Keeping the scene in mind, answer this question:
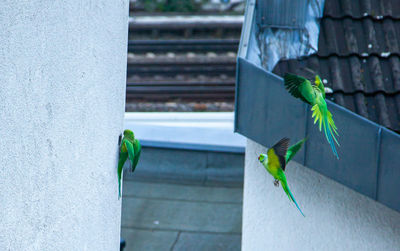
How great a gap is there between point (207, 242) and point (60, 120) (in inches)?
195

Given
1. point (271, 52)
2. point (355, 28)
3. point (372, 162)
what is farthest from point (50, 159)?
point (355, 28)

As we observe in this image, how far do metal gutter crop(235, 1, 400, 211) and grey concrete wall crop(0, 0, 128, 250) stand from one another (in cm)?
70

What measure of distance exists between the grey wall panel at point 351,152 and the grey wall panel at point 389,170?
0.11 ft

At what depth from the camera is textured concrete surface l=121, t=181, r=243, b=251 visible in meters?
6.86

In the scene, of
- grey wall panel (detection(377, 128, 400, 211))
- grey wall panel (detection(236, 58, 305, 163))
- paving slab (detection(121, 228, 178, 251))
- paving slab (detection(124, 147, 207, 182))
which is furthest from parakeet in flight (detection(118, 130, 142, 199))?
paving slab (detection(124, 147, 207, 182))

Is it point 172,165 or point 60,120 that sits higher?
point 60,120

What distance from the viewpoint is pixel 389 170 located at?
2.63m

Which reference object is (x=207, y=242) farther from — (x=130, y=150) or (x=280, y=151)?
(x=280, y=151)

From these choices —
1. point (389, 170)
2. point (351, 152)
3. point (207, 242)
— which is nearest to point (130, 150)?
point (351, 152)

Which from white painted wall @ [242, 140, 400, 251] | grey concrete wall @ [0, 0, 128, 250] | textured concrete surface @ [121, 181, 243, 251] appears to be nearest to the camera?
grey concrete wall @ [0, 0, 128, 250]

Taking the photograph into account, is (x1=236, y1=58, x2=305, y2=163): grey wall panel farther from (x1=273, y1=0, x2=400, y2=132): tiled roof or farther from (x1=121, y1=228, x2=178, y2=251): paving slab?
(x1=121, y1=228, x2=178, y2=251): paving slab

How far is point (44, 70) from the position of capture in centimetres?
204

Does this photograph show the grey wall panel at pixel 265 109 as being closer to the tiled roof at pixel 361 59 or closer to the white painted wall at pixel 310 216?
the white painted wall at pixel 310 216

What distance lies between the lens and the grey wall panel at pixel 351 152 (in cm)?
269
